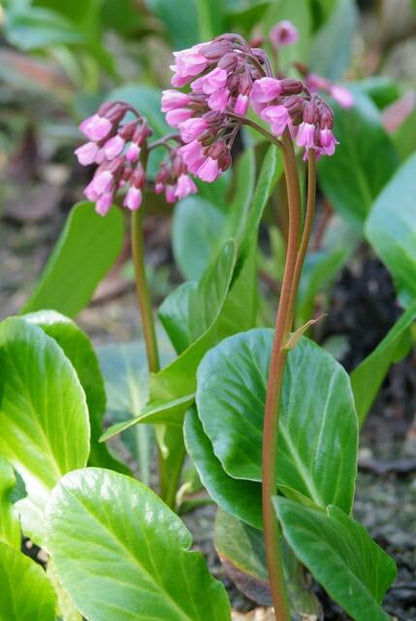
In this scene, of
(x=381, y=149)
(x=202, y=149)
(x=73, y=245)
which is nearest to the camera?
(x=202, y=149)

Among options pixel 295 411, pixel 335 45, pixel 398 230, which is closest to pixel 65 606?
pixel 295 411

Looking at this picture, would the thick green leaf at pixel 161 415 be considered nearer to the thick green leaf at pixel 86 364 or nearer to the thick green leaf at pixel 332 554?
the thick green leaf at pixel 86 364

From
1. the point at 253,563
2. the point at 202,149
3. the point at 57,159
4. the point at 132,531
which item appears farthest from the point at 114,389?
the point at 57,159

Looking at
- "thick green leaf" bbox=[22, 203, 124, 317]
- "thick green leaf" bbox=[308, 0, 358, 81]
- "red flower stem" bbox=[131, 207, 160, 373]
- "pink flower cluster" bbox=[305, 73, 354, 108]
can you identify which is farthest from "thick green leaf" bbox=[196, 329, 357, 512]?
"thick green leaf" bbox=[308, 0, 358, 81]

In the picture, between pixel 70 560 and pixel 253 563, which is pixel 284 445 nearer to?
pixel 253 563

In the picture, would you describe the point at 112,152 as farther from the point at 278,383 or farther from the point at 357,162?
the point at 357,162

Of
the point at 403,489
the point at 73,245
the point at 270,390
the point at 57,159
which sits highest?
the point at 57,159
